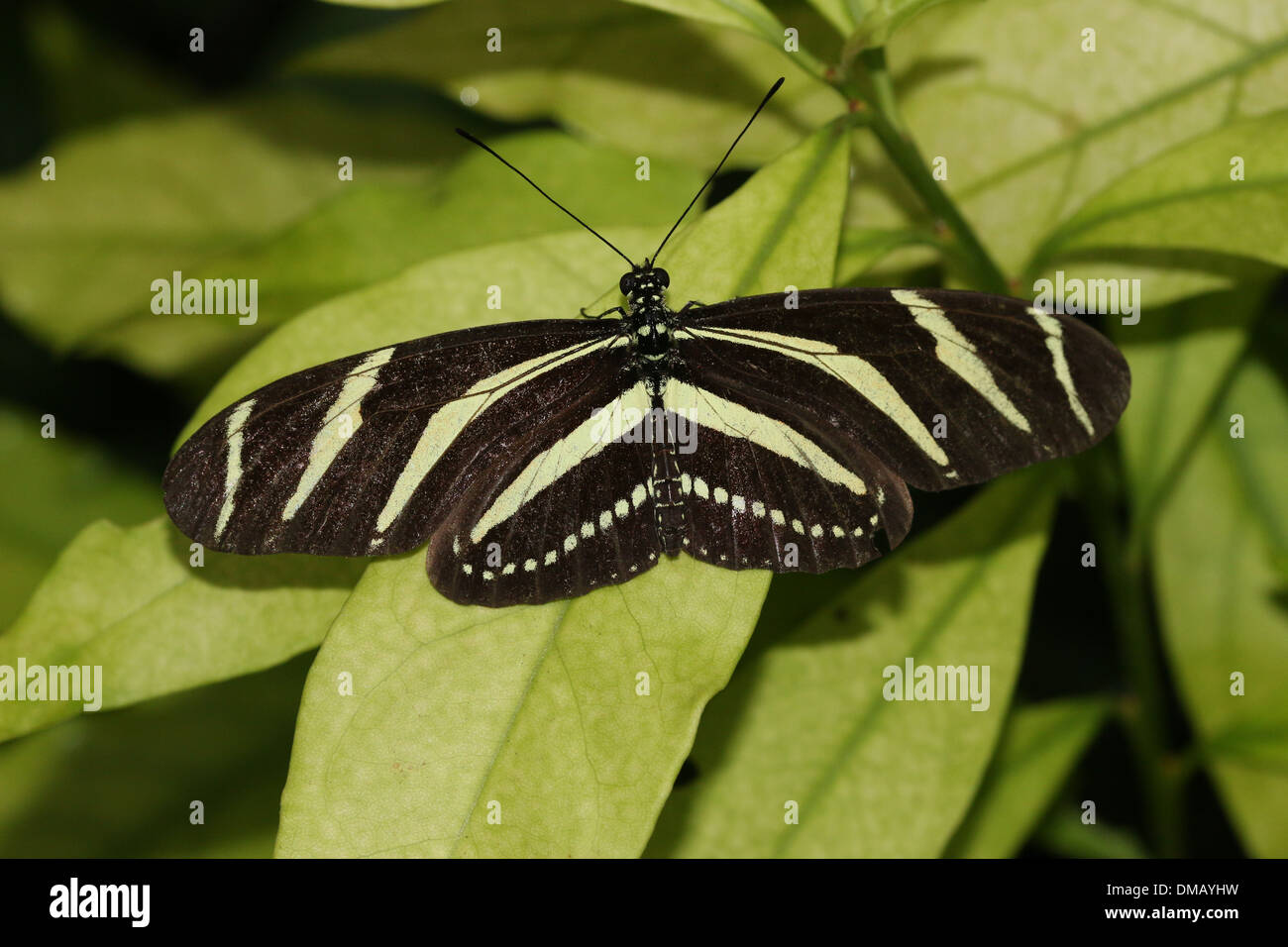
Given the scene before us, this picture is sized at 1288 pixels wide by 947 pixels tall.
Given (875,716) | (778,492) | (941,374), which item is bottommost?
(875,716)

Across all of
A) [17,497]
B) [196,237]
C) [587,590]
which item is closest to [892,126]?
[587,590]

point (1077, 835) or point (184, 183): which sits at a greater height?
point (184, 183)

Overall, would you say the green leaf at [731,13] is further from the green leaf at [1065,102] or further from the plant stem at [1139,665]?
the plant stem at [1139,665]

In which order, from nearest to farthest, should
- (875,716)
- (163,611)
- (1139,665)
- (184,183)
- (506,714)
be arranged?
(506,714), (163,611), (875,716), (1139,665), (184,183)

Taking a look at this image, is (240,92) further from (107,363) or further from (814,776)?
(814,776)

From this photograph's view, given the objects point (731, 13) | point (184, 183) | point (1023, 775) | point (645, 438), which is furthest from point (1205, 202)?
point (184, 183)

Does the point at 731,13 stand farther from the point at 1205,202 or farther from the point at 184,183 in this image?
the point at 184,183

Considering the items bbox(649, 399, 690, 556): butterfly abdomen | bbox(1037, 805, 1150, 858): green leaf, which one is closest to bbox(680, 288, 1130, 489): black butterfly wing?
bbox(649, 399, 690, 556): butterfly abdomen
